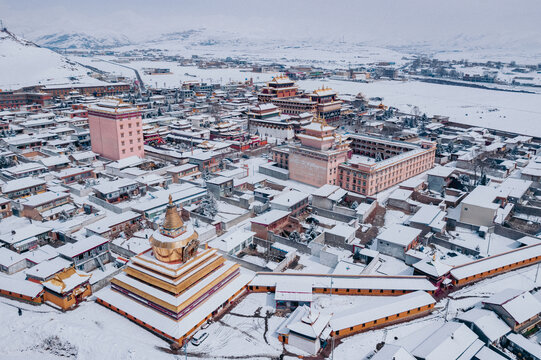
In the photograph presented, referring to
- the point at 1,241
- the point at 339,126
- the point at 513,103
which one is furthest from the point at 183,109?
the point at 513,103

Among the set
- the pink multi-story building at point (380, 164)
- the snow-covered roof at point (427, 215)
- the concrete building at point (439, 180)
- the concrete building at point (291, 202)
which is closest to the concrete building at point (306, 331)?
the concrete building at point (291, 202)

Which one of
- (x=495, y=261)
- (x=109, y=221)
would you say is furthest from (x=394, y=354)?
(x=109, y=221)

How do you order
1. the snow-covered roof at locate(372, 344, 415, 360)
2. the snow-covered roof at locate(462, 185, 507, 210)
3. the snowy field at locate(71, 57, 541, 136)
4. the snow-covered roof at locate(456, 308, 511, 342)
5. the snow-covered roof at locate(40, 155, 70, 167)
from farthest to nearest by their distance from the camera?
the snowy field at locate(71, 57, 541, 136)
the snow-covered roof at locate(40, 155, 70, 167)
the snow-covered roof at locate(462, 185, 507, 210)
the snow-covered roof at locate(456, 308, 511, 342)
the snow-covered roof at locate(372, 344, 415, 360)

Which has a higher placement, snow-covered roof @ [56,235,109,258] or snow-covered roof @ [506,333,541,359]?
snow-covered roof @ [56,235,109,258]

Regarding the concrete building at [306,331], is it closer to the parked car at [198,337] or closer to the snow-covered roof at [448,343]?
the parked car at [198,337]

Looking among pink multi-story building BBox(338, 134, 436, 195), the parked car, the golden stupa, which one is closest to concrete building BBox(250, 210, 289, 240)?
the golden stupa

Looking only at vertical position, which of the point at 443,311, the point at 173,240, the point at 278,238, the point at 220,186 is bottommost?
the point at 443,311

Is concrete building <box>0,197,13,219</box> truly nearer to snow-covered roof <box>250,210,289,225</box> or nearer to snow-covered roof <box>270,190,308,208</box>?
snow-covered roof <box>250,210,289,225</box>

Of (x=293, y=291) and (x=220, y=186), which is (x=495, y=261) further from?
(x=220, y=186)
